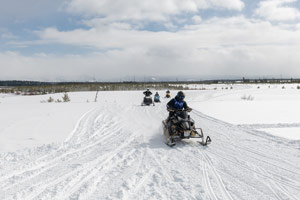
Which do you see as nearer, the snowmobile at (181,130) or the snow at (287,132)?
the snowmobile at (181,130)

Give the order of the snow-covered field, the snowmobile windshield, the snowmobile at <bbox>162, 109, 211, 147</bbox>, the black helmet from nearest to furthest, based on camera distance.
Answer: the snow-covered field < the snowmobile at <bbox>162, 109, 211, 147</bbox> < the snowmobile windshield < the black helmet

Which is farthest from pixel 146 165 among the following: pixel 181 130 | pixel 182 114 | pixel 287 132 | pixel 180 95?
pixel 287 132

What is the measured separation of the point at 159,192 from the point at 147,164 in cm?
149

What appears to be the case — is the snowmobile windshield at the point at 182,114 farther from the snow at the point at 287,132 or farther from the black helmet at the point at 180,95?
the snow at the point at 287,132

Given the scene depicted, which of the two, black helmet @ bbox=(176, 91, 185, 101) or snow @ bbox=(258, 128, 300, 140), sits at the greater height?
black helmet @ bbox=(176, 91, 185, 101)

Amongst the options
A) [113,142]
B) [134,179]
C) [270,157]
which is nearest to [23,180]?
[134,179]

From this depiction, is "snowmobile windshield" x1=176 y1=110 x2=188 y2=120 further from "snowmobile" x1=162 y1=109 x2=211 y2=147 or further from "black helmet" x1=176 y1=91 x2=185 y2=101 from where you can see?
"black helmet" x1=176 y1=91 x2=185 y2=101

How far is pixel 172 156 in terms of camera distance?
6.03 meters

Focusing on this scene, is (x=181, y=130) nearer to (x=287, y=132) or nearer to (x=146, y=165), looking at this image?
(x=146, y=165)

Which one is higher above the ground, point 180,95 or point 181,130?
point 180,95

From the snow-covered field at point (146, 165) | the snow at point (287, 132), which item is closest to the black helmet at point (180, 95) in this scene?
the snow-covered field at point (146, 165)

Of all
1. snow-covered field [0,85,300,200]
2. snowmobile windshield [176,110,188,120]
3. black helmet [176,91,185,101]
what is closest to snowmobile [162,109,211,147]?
snowmobile windshield [176,110,188,120]

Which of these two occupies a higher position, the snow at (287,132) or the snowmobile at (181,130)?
the snowmobile at (181,130)

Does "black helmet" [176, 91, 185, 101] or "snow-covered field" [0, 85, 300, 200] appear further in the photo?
"black helmet" [176, 91, 185, 101]
